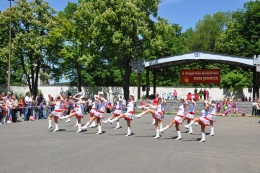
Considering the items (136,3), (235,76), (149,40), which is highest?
(136,3)

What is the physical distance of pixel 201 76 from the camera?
41.1 m

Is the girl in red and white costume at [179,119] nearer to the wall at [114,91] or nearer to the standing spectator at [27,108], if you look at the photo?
the standing spectator at [27,108]

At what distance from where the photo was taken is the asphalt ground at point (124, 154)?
9.73m

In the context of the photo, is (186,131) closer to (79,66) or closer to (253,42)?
(79,66)

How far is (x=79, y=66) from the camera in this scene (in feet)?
165

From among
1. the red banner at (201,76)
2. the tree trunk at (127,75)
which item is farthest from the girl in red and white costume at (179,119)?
the tree trunk at (127,75)

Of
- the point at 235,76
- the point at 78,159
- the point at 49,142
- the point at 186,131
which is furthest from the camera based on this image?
the point at 235,76

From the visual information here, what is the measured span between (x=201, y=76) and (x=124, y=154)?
100ft

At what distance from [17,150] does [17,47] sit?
37.1m

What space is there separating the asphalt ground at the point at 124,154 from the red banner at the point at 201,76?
2385 cm

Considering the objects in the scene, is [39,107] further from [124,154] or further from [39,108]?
[124,154]

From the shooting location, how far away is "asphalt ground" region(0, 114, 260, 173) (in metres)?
9.73

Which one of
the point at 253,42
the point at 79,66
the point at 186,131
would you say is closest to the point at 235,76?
the point at 253,42

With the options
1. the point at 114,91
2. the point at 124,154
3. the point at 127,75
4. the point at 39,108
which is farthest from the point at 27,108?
the point at 114,91
